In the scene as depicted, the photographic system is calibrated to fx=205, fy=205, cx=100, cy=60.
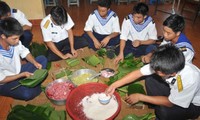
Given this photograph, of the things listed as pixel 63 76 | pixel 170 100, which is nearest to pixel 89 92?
pixel 63 76

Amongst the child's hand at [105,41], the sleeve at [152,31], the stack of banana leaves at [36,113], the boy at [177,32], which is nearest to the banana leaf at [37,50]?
the child's hand at [105,41]

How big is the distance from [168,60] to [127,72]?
1.17 meters

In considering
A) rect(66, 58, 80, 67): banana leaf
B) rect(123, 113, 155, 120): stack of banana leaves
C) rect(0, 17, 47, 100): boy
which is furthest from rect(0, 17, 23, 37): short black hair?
rect(123, 113, 155, 120): stack of banana leaves

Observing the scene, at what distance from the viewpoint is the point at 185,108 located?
6.58ft

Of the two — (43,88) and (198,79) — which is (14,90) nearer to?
(43,88)

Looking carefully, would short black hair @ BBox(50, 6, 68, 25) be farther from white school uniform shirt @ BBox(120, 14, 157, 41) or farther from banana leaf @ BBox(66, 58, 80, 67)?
white school uniform shirt @ BBox(120, 14, 157, 41)

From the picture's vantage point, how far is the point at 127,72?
2.76 meters

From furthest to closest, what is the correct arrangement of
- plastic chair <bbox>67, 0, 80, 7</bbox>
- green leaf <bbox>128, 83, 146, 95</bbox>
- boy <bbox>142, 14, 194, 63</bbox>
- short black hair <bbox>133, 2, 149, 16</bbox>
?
plastic chair <bbox>67, 0, 80, 7</bbox>, short black hair <bbox>133, 2, 149, 16</bbox>, green leaf <bbox>128, 83, 146, 95</bbox>, boy <bbox>142, 14, 194, 63</bbox>

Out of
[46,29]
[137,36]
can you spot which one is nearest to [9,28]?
[46,29]

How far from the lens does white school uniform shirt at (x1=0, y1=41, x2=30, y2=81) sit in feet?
7.59

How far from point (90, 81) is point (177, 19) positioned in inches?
48.1

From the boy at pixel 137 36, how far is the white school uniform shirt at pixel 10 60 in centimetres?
133

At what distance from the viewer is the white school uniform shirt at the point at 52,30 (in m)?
2.91

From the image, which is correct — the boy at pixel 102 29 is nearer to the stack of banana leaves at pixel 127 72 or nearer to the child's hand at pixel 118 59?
the child's hand at pixel 118 59
